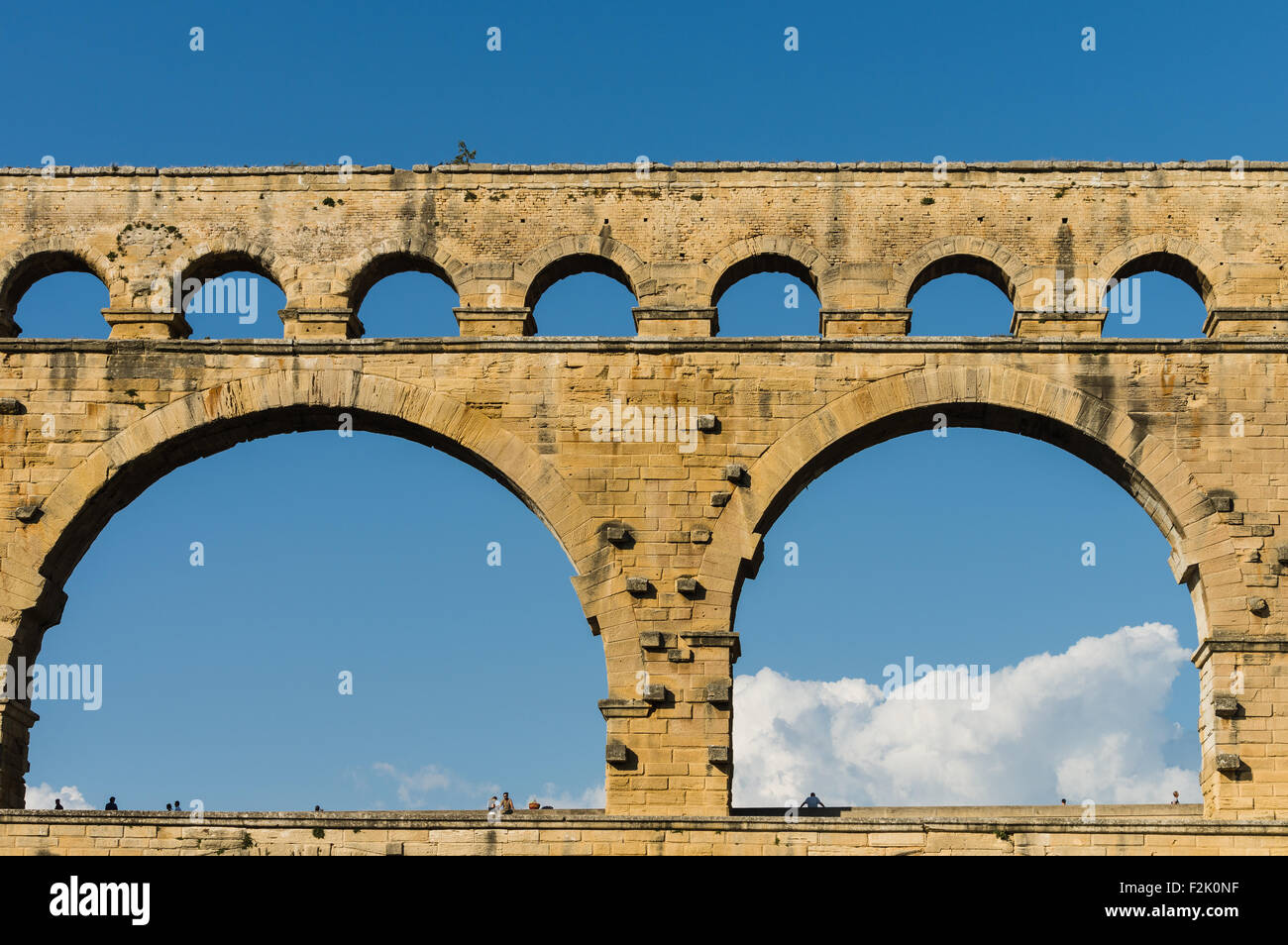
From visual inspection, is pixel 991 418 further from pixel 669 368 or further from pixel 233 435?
pixel 233 435

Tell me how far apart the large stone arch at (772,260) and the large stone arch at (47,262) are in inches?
296

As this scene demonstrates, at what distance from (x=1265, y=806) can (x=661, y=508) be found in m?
7.66

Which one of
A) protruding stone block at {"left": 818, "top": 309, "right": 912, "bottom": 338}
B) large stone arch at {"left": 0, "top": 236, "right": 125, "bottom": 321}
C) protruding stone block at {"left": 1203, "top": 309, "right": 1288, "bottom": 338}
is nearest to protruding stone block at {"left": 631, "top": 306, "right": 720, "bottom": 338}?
protruding stone block at {"left": 818, "top": 309, "right": 912, "bottom": 338}

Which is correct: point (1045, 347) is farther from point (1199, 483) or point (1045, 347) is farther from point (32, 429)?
point (32, 429)

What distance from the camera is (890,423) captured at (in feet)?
78.5

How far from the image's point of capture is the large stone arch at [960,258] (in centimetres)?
2434

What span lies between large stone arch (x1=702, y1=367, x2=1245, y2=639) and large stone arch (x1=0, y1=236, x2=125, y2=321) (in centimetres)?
845

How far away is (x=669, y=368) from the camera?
24.1m

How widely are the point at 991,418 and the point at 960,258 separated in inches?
81.4

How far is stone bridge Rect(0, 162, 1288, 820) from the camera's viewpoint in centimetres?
2322

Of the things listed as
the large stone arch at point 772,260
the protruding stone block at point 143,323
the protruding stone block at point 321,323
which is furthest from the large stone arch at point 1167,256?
the protruding stone block at point 143,323

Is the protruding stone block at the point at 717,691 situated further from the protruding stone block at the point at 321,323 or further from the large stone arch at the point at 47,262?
the large stone arch at the point at 47,262
